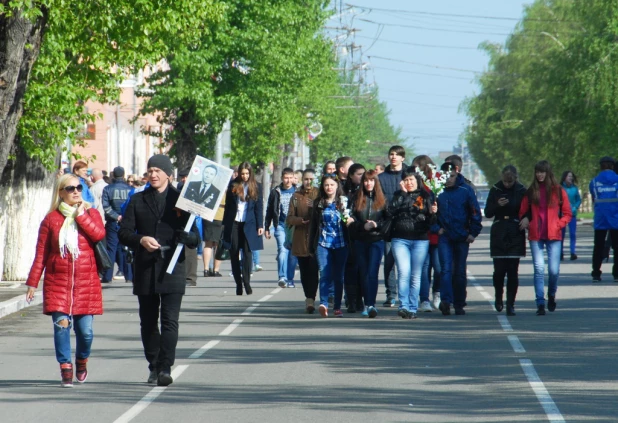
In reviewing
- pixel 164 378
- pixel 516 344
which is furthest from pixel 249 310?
pixel 164 378

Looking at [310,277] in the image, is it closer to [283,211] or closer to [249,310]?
[249,310]

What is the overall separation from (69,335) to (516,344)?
4.67 m

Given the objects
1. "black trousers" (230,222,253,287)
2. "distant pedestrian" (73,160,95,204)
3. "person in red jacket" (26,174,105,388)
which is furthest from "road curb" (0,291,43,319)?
"person in red jacket" (26,174,105,388)

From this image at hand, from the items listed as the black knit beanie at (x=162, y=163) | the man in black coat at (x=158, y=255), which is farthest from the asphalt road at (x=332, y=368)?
the black knit beanie at (x=162, y=163)

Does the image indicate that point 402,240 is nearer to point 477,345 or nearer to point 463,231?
point 463,231

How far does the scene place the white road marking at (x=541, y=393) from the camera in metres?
8.79

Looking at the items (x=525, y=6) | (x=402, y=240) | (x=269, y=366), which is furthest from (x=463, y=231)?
(x=525, y=6)

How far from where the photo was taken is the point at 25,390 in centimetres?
1017

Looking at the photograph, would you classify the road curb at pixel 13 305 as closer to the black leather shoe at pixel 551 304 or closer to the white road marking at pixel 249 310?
A: the white road marking at pixel 249 310

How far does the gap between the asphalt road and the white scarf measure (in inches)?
42.1

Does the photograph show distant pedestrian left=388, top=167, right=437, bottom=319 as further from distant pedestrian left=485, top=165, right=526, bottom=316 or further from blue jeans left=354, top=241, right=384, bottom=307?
distant pedestrian left=485, top=165, right=526, bottom=316

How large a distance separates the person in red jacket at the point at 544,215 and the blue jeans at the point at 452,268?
0.82 meters

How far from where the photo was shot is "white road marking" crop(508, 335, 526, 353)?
1239 centimetres

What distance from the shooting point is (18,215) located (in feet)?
72.0
